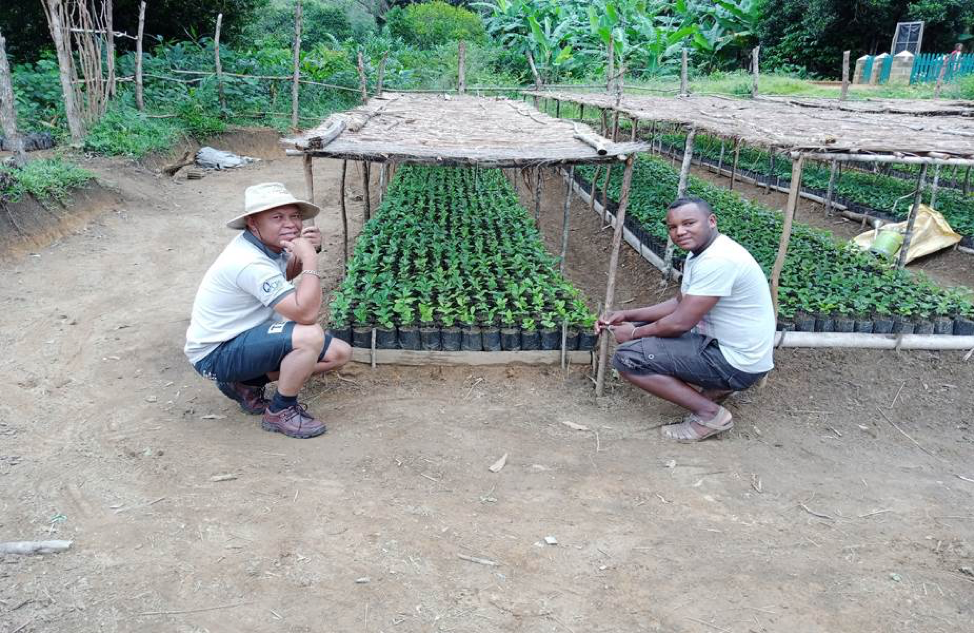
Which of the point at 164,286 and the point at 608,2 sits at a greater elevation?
the point at 608,2

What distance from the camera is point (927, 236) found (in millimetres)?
7699

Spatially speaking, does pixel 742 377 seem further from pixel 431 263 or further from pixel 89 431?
pixel 89 431

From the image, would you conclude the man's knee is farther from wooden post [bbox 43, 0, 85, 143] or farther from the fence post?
the fence post

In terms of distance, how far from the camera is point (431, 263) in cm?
588

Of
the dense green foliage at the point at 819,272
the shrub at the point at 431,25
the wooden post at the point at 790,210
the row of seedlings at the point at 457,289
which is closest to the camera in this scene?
the wooden post at the point at 790,210

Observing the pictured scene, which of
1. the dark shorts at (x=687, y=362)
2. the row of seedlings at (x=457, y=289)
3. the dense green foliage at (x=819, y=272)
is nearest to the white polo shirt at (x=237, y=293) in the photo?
the row of seedlings at (x=457, y=289)

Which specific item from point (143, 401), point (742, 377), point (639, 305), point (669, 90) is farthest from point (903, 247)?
point (669, 90)

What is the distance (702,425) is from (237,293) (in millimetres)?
2820

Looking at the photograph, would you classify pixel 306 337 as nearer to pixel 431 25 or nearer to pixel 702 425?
pixel 702 425

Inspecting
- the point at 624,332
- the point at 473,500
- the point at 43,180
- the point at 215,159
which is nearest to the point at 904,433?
the point at 624,332

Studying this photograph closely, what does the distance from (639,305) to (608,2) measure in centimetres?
1746

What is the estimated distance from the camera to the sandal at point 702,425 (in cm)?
392

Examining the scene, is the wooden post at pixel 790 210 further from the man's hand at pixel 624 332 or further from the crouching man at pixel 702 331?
the man's hand at pixel 624 332

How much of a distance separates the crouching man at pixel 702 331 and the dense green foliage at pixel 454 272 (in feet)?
2.65
